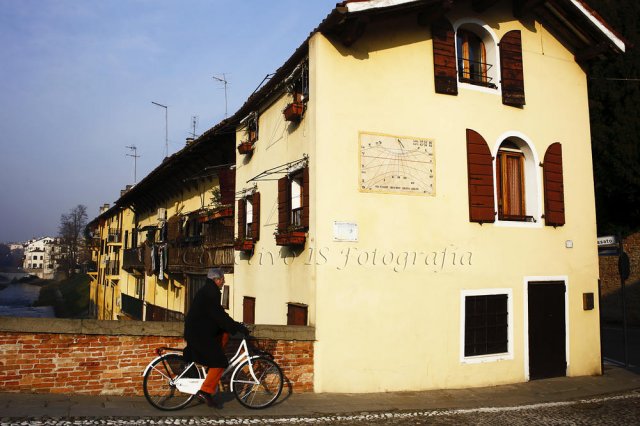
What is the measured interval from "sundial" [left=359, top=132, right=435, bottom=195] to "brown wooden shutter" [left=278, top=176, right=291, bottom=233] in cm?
185

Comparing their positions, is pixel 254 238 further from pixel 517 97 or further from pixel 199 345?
pixel 517 97

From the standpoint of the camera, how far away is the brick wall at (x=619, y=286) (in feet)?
66.9

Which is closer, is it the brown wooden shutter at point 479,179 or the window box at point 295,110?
the window box at point 295,110

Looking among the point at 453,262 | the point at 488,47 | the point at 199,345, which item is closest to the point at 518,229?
the point at 453,262

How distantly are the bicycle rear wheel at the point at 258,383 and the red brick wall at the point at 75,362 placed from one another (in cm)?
124

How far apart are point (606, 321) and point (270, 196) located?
17637 mm

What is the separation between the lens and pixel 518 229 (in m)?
10.5

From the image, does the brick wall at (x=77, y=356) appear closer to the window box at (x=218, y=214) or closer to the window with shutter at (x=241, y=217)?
the window with shutter at (x=241, y=217)

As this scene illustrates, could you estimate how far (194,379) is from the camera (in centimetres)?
682

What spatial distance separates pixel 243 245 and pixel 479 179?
5376mm

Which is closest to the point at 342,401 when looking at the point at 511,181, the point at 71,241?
the point at 511,181

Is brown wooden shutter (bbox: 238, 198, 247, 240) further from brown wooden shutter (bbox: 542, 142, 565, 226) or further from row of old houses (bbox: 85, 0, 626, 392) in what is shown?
brown wooden shutter (bbox: 542, 142, 565, 226)

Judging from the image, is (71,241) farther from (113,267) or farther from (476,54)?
(476,54)

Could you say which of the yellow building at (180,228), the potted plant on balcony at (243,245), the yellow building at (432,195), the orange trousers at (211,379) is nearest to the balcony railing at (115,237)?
the yellow building at (180,228)
